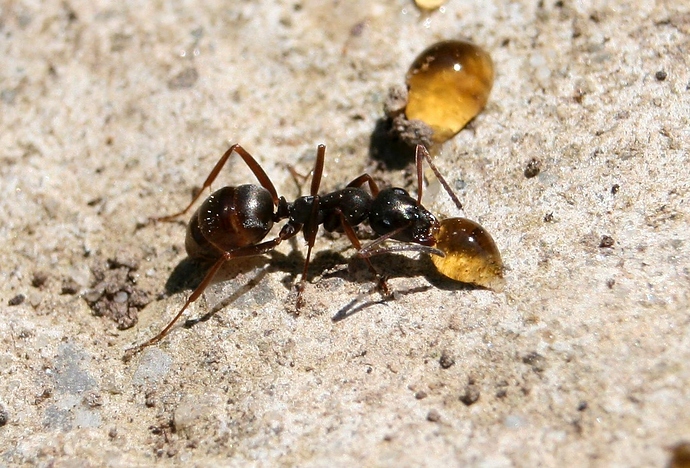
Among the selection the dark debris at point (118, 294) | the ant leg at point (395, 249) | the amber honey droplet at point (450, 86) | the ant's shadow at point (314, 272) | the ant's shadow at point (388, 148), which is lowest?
the dark debris at point (118, 294)

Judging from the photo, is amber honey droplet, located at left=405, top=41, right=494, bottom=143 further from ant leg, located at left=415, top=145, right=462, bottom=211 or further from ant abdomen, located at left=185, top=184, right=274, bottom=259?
ant abdomen, located at left=185, top=184, right=274, bottom=259

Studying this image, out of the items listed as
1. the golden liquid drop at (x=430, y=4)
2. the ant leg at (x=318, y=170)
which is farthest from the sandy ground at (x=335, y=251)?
the ant leg at (x=318, y=170)

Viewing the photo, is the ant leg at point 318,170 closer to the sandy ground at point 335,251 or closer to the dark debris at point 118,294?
the sandy ground at point 335,251

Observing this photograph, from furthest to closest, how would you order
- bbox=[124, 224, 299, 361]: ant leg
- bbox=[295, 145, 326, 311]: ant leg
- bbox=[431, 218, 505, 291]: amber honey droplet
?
bbox=[295, 145, 326, 311]: ant leg < bbox=[124, 224, 299, 361]: ant leg < bbox=[431, 218, 505, 291]: amber honey droplet

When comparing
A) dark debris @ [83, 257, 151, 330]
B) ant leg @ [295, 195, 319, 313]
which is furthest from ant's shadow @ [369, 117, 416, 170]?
dark debris @ [83, 257, 151, 330]

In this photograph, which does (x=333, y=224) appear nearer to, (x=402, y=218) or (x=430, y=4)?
(x=402, y=218)

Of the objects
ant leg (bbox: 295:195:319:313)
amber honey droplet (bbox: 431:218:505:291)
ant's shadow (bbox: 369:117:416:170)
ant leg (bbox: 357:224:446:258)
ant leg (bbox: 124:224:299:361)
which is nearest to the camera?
amber honey droplet (bbox: 431:218:505:291)

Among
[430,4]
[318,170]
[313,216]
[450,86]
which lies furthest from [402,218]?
[430,4]
